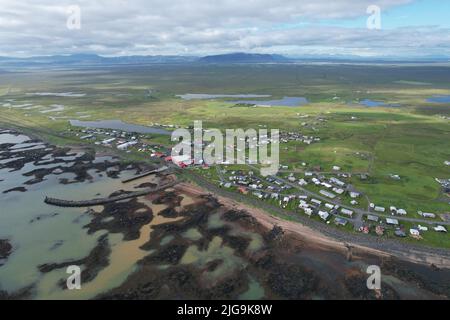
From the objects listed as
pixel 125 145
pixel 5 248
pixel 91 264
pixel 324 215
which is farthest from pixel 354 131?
pixel 5 248

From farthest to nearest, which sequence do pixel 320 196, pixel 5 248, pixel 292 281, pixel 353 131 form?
pixel 353 131 < pixel 320 196 < pixel 5 248 < pixel 292 281

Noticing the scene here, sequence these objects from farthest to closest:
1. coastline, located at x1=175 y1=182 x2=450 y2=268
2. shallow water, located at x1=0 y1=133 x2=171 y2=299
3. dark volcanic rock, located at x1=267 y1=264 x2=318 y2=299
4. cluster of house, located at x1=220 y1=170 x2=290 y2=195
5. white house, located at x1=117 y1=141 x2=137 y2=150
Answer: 1. white house, located at x1=117 y1=141 x2=137 y2=150
2. cluster of house, located at x1=220 y1=170 x2=290 y2=195
3. coastline, located at x1=175 y1=182 x2=450 y2=268
4. shallow water, located at x1=0 y1=133 x2=171 y2=299
5. dark volcanic rock, located at x1=267 y1=264 x2=318 y2=299

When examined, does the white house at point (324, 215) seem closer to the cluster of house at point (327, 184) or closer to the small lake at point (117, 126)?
the cluster of house at point (327, 184)

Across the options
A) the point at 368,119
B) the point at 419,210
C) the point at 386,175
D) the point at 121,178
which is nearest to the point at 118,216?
the point at 121,178

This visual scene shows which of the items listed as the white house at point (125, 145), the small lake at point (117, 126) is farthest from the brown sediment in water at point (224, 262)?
the small lake at point (117, 126)

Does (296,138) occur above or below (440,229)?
above

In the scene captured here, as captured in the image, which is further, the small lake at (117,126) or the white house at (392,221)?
the small lake at (117,126)

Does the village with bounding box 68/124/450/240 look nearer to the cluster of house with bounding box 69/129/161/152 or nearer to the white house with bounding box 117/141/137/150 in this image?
the white house with bounding box 117/141/137/150

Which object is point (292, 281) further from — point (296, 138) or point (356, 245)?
point (296, 138)

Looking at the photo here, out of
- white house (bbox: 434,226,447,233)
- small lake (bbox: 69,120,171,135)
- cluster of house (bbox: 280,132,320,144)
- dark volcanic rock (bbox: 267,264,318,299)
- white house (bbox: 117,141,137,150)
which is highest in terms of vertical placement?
small lake (bbox: 69,120,171,135)

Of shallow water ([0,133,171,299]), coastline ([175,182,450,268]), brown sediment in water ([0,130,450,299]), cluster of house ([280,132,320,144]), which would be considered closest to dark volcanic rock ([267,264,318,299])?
brown sediment in water ([0,130,450,299])
